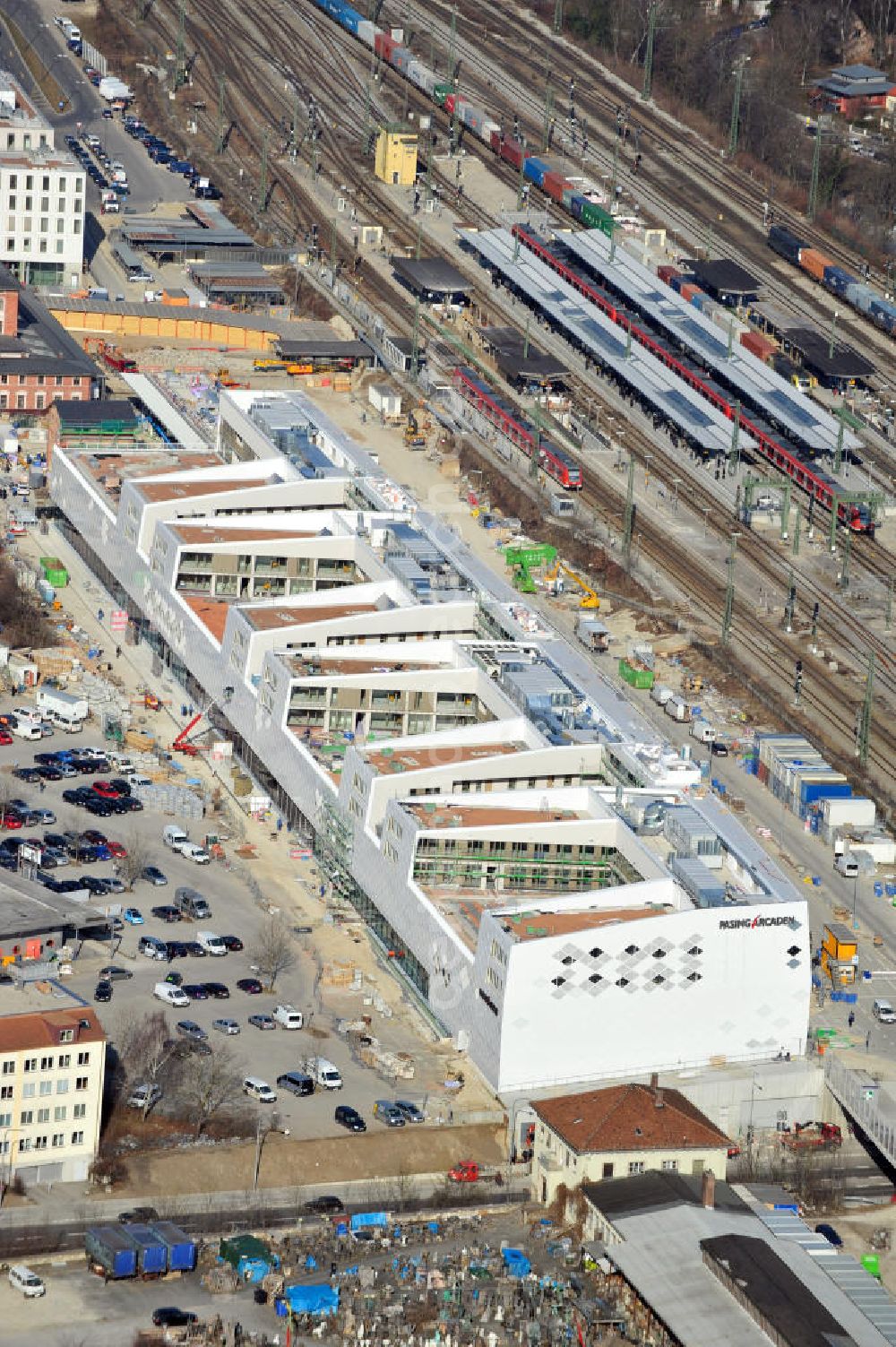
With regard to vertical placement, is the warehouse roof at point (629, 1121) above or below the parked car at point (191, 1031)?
above

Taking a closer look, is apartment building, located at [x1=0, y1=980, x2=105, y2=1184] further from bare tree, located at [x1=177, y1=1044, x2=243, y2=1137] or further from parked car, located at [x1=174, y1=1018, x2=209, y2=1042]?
parked car, located at [x1=174, y1=1018, x2=209, y2=1042]

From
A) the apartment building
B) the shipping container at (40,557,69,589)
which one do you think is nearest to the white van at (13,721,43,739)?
the shipping container at (40,557,69,589)

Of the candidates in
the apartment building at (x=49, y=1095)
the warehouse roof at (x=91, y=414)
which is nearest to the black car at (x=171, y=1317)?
the apartment building at (x=49, y=1095)

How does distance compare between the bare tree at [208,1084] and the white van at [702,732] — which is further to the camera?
the white van at [702,732]

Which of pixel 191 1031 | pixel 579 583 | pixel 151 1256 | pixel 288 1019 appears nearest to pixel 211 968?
pixel 288 1019

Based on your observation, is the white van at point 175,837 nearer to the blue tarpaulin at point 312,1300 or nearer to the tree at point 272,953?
the tree at point 272,953

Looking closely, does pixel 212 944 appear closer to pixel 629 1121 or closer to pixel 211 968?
pixel 211 968

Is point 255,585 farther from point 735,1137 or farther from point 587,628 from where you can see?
point 735,1137

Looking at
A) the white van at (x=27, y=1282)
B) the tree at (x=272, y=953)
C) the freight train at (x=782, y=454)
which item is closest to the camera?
the white van at (x=27, y=1282)
